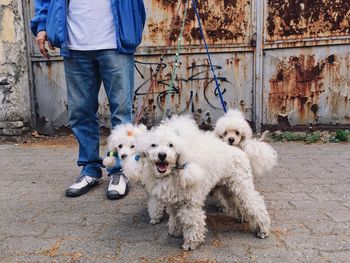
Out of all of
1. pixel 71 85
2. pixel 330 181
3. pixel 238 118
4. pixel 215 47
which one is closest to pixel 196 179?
pixel 238 118

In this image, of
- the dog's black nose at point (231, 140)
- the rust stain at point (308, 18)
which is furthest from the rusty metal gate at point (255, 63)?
the dog's black nose at point (231, 140)

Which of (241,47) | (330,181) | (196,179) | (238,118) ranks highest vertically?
(241,47)

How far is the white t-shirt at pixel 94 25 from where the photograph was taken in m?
3.50

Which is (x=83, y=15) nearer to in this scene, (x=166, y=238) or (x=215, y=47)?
(x=166, y=238)

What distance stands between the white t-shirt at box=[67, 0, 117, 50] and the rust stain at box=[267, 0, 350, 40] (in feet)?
11.4

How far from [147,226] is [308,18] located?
4.65 metres

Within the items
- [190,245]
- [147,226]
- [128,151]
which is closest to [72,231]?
[147,226]

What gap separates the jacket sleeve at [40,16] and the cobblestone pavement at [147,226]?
163 centimetres

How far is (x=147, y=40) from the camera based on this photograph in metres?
6.32

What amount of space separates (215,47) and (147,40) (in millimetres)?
1121

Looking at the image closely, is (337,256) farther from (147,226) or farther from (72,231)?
(72,231)

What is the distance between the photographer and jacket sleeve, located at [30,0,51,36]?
3.68 m

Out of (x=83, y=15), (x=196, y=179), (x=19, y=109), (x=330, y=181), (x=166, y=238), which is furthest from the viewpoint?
(x=19, y=109)

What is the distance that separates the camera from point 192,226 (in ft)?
8.55
